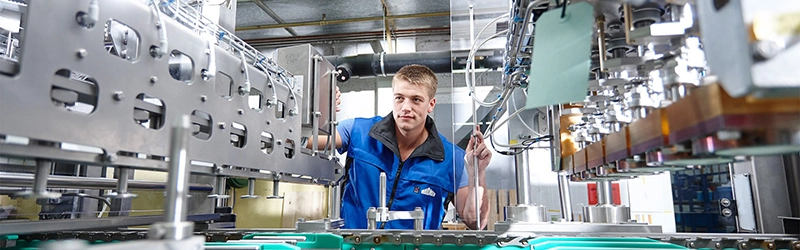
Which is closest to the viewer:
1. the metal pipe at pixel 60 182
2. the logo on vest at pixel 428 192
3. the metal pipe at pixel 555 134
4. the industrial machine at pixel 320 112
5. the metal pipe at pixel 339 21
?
the industrial machine at pixel 320 112

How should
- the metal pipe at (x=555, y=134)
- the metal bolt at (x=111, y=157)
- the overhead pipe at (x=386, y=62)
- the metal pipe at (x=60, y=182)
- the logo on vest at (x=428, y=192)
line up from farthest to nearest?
the overhead pipe at (x=386, y=62) < the logo on vest at (x=428, y=192) < the metal pipe at (x=555, y=134) < the metal pipe at (x=60, y=182) < the metal bolt at (x=111, y=157)

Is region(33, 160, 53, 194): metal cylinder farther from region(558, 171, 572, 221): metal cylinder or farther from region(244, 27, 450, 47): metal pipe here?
region(244, 27, 450, 47): metal pipe

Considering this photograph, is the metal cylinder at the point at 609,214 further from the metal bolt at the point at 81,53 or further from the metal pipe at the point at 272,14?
the metal pipe at the point at 272,14

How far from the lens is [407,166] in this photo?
2018 mm

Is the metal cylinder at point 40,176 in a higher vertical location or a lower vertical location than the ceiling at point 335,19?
lower

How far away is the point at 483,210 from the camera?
1.90 meters

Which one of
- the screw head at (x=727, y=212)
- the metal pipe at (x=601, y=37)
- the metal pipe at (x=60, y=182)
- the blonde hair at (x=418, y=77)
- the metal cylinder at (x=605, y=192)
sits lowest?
the screw head at (x=727, y=212)

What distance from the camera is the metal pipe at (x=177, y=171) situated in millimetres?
425

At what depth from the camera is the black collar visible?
2.02 meters

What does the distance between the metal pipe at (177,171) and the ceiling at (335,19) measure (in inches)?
121

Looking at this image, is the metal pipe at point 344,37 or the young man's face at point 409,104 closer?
the young man's face at point 409,104

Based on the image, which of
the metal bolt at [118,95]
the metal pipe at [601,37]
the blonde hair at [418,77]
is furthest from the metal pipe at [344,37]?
the metal bolt at [118,95]

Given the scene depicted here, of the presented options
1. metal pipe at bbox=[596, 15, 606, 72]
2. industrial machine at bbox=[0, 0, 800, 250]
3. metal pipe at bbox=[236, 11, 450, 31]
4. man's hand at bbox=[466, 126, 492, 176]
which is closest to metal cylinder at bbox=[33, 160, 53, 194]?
industrial machine at bbox=[0, 0, 800, 250]

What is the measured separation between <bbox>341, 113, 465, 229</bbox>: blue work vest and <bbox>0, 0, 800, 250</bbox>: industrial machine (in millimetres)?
642
